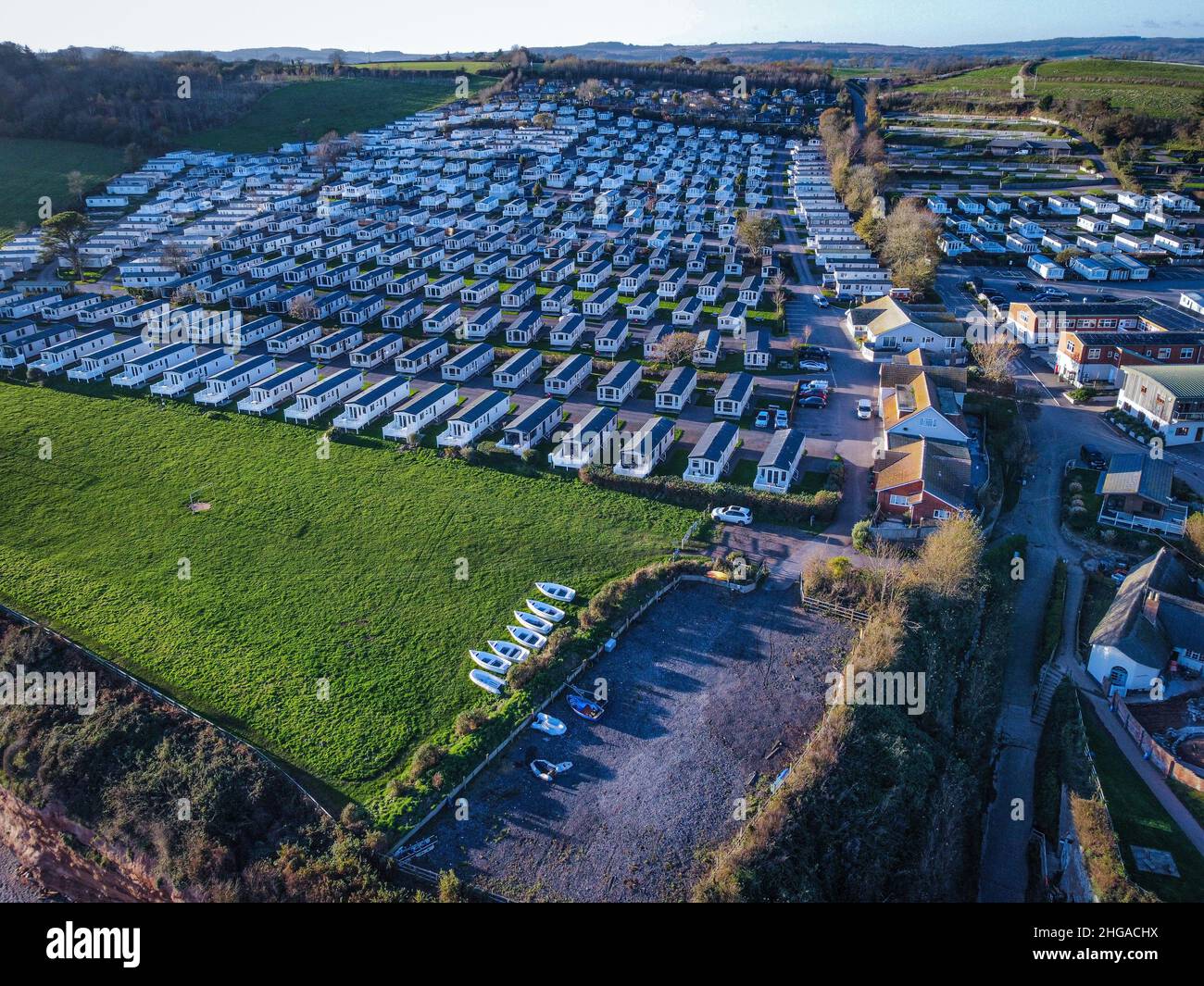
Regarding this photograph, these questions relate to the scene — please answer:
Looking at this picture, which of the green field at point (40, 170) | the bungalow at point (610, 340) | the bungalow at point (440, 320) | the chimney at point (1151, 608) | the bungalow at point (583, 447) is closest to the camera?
the chimney at point (1151, 608)

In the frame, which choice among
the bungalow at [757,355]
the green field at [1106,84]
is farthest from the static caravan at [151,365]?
the green field at [1106,84]

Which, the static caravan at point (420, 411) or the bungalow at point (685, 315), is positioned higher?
the bungalow at point (685, 315)

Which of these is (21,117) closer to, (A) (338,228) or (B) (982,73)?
(A) (338,228)

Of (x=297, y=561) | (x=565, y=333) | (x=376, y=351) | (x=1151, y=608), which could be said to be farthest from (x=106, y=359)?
(x=1151, y=608)

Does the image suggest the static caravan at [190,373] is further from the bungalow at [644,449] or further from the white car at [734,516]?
the white car at [734,516]

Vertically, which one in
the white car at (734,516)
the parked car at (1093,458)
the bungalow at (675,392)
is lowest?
the white car at (734,516)

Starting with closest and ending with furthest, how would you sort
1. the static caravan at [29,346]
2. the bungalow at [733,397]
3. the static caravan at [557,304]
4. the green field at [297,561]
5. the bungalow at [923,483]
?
the green field at [297,561] < the bungalow at [923,483] < the bungalow at [733,397] < the static caravan at [29,346] < the static caravan at [557,304]

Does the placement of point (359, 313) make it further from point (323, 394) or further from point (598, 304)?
point (598, 304)
